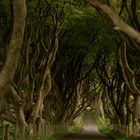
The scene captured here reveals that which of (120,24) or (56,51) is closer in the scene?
A: (120,24)

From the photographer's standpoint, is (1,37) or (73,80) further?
(73,80)

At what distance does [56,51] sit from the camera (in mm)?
26250

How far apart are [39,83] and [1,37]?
3499 millimetres

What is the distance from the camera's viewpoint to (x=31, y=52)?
24.0 metres

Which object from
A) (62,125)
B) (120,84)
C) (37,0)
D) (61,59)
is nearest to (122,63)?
(37,0)

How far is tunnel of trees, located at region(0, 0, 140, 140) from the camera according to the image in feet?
46.5

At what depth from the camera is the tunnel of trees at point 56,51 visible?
1419 centimetres

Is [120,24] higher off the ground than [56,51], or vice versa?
[56,51]

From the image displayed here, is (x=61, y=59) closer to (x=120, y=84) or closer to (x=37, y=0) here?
(x=120, y=84)

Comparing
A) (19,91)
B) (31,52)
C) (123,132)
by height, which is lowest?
(123,132)

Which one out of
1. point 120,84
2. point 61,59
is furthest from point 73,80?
point 61,59

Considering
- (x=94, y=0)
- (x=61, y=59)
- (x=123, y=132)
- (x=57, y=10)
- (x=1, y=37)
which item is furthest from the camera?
(x=123, y=132)

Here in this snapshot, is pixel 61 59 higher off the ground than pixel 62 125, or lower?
higher

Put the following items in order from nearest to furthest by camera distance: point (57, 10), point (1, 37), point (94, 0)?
point (94, 0) < point (1, 37) < point (57, 10)
